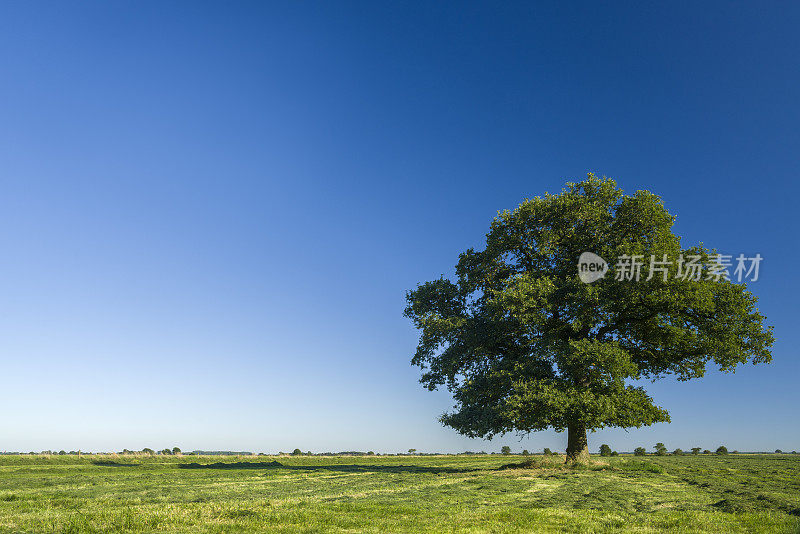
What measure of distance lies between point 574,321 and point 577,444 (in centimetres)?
937

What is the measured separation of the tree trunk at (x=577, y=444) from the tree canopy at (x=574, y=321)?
0.10 m

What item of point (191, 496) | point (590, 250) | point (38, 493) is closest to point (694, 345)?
point (590, 250)

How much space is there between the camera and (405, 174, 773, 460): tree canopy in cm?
2945

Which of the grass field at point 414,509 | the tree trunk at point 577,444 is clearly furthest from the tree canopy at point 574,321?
the grass field at point 414,509

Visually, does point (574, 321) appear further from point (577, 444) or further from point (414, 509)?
point (414, 509)

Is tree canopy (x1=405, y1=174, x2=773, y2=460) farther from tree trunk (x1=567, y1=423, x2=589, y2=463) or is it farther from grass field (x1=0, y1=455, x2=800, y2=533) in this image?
grass field (x1=0, y1=455, x2=800, y2=533)

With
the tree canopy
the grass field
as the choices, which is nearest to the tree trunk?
the tree canopy

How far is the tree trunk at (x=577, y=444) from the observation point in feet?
109

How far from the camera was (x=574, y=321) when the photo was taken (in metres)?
30.5

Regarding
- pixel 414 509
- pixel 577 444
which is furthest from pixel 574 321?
pixel 414 509

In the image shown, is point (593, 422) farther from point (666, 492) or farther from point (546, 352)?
point (666, 492)

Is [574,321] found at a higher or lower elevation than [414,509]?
higher

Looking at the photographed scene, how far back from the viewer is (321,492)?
20375 mm

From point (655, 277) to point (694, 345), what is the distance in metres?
5.59
